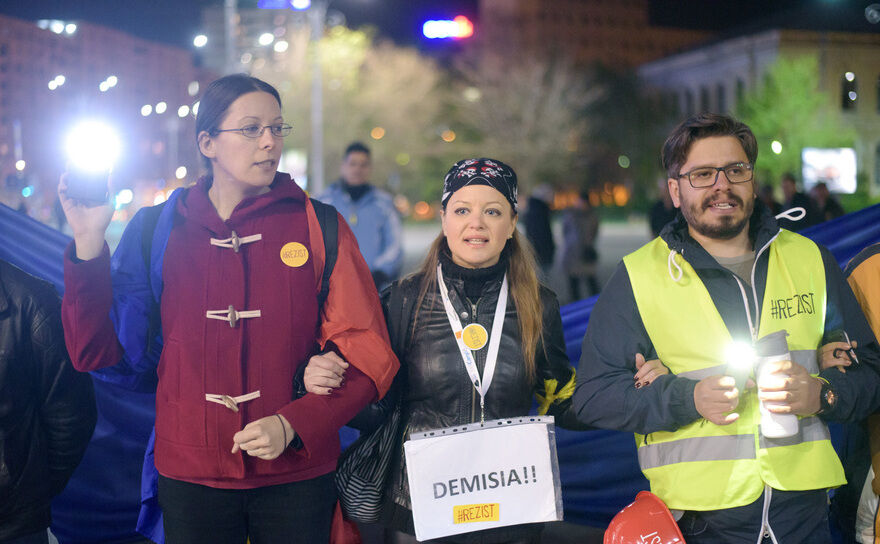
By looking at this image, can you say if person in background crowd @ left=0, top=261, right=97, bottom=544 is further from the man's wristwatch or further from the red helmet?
the man's wristwatch

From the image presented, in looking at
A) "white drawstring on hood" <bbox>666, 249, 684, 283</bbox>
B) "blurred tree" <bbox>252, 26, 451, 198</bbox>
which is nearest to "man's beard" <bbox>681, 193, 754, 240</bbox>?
"white drawstring on hood" <bbox>666, 249, 684, 283</bbox>

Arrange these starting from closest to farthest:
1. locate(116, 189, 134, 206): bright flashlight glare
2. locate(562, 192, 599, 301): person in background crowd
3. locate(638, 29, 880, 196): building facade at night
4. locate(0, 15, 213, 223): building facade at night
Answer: locate(116, 189, 134, 206): bright flashlight glare
locate(0, 15, 213, 223): building facade at night
locate(638, 29, 880, 196): building facade at night
locate(562, 192, 599, 301): person in background crowd

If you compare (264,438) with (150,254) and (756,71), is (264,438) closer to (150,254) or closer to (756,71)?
(150,254)

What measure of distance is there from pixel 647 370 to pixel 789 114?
1317 inches

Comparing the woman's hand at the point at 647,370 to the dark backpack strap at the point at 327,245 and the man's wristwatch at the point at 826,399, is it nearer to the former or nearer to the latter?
the man's wristwatch at the point at 826,399

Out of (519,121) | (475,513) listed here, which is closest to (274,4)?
(475,513)

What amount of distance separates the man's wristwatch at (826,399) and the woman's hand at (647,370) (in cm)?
41

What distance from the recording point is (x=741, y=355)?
233 centimetres

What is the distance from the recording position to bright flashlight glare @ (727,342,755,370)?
232cm

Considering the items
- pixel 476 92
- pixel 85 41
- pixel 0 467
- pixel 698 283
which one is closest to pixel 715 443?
pixel 698 283

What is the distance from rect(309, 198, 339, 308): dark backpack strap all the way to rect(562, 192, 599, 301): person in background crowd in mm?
10724

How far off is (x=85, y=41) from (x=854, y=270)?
401 centimetres

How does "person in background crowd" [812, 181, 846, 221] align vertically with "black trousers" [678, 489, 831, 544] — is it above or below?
above

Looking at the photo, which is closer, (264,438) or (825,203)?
(264,438)
